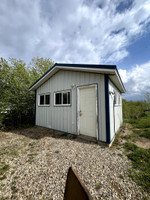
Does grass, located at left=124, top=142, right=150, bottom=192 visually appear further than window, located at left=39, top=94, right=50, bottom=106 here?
No

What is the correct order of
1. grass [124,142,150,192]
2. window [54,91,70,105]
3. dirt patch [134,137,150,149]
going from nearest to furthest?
grass [124,142,150,192] < dirt patch [134,137,150,149] < window [54,91,70,105]

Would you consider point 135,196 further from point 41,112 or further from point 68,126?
point 41,112

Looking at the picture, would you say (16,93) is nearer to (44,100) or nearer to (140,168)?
(44,100)

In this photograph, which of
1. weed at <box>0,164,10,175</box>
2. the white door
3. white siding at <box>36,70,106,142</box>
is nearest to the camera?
weed at <box>0,164,10,175</box>

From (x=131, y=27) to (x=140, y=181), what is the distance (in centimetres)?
651

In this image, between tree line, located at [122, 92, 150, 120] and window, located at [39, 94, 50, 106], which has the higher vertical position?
window, located at [39, 94, 50, 106]

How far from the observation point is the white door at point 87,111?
4.00 metres

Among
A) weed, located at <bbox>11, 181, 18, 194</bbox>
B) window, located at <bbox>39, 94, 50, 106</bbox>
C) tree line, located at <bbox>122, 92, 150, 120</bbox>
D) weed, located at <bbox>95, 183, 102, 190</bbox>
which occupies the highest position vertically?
window, located at <bbox>39, 94, 50, 106</bbox>

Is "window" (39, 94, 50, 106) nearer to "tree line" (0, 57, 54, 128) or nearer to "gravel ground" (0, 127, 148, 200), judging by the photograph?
"tree line" (0, 57, 54, 128)

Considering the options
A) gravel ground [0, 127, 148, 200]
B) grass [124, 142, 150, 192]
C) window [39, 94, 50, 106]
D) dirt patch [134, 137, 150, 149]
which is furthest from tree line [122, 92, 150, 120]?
window [39, 94, 50, 106]

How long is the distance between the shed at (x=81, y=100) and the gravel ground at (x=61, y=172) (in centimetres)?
99

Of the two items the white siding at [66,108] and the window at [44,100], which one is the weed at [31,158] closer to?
the white siding at [66,108]

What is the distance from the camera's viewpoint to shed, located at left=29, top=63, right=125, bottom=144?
3641 millimetres

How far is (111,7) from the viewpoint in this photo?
427cm
